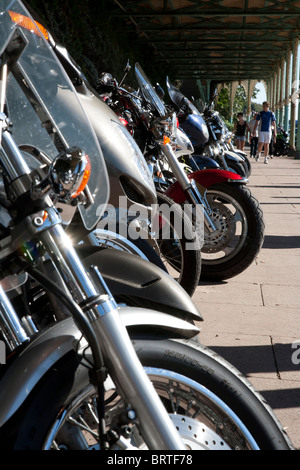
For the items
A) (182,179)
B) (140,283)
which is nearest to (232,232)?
(182,179)

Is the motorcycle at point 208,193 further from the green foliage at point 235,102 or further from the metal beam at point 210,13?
the green foliage at point 235,102

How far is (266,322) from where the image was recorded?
3.74 metres

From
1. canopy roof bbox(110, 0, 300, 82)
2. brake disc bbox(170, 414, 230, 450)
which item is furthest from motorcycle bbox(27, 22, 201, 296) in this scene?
canopy roof bbox(110, 0, 300, 82)

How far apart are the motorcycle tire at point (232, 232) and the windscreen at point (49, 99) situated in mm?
2927

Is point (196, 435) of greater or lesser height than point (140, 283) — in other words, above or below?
below

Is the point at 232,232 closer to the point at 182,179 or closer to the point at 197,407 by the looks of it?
the point at 182,179

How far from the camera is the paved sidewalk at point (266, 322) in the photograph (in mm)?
2822

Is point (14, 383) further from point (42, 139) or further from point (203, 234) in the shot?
point (203, 234)

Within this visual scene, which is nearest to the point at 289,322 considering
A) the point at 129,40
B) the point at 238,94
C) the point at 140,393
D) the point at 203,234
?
the point at 203,234

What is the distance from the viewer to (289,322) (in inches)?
147

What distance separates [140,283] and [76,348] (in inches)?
15.6

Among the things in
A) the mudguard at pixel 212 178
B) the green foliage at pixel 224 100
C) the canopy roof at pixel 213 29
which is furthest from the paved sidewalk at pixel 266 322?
the green foliage at pixel 224 100

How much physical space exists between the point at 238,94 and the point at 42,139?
70517 mm

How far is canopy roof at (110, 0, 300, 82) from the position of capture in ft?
65.1
